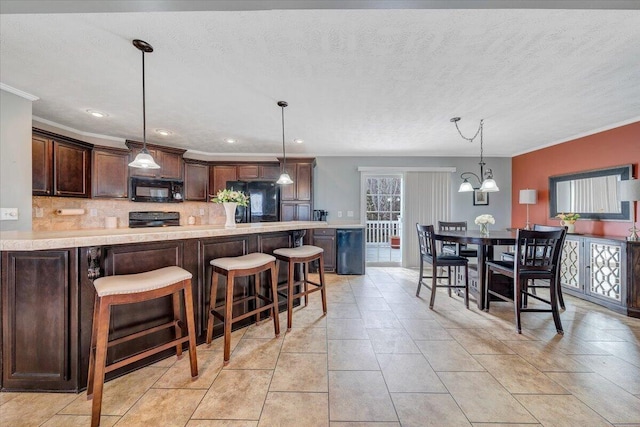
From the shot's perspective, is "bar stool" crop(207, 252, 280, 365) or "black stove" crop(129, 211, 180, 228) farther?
"black stove" crop(129, 211, 180, 228)

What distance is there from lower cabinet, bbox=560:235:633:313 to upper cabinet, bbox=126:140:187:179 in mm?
6166

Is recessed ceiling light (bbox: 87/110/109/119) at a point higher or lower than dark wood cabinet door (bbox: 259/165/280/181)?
higher

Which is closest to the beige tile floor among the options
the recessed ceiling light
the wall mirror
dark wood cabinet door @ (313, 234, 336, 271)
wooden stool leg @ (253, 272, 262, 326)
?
wooden stool leg @ (253, 272, 262, 326)

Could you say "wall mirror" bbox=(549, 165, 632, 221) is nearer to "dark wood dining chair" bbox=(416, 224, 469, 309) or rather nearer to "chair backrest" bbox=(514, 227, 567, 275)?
"chair backrest" bbox=(514, 227, 567, 275)

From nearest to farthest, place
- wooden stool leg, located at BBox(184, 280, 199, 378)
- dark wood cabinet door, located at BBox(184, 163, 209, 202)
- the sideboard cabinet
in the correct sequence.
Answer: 1. wooden stool leg, located at BBox(184, 280, 199, 378)
2. the sideboard cabinet
3. dark wood cabinet door, located at BBox(184, 163, 209, 202)

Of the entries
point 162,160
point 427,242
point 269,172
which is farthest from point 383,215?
point 162,160

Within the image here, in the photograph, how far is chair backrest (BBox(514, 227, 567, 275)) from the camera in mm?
2301

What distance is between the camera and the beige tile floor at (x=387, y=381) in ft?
4.50

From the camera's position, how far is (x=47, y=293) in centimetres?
A: 152

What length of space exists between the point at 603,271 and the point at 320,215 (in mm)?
3972

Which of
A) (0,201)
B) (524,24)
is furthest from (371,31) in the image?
(0,201)

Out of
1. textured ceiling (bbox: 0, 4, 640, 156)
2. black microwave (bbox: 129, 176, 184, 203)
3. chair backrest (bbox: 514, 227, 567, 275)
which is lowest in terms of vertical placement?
chair backrest (bbox: 514, 227, 567, 275)

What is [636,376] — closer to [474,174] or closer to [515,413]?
[515,413]

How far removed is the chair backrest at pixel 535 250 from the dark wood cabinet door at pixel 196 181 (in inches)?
188
